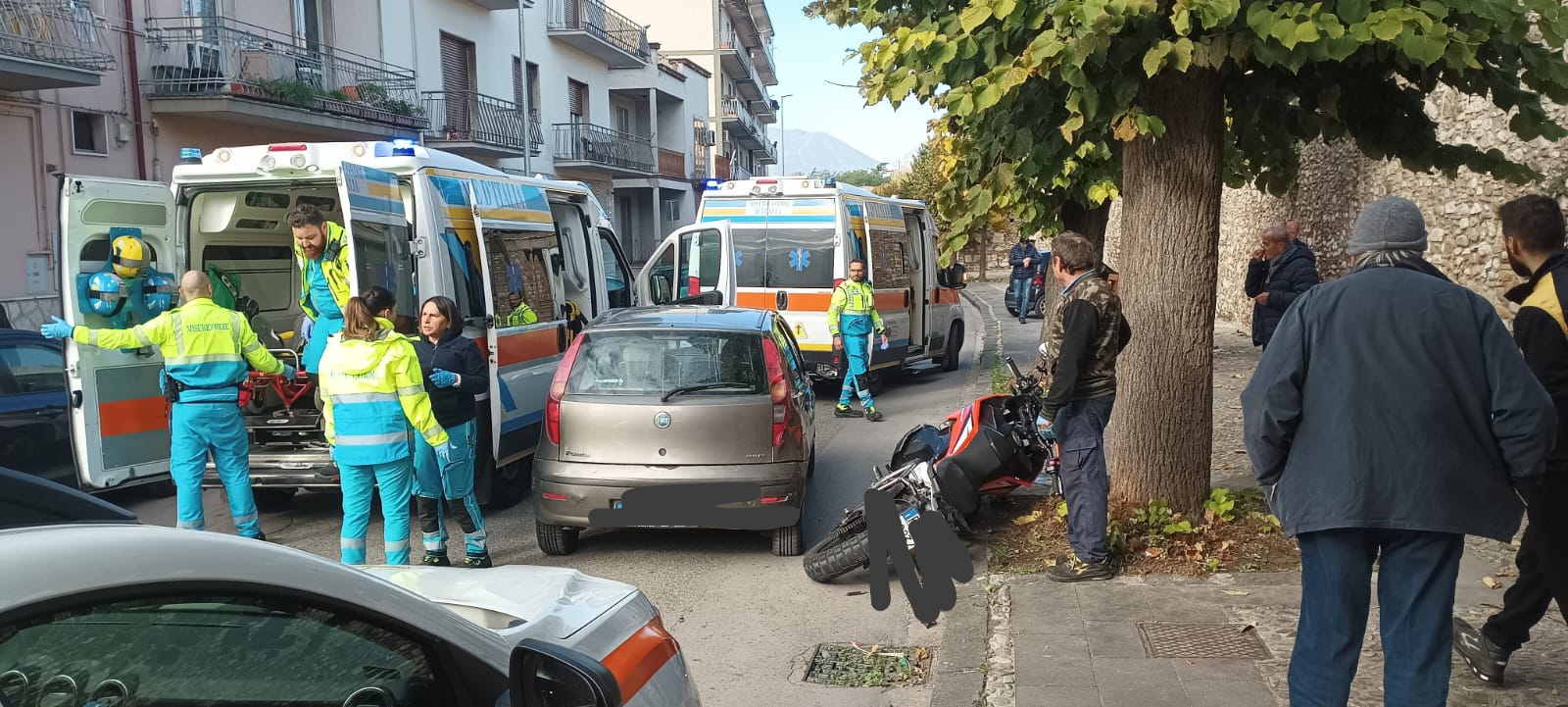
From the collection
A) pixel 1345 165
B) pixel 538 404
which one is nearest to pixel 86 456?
pixel 538 404

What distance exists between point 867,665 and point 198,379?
400 cm

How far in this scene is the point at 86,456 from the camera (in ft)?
21.9

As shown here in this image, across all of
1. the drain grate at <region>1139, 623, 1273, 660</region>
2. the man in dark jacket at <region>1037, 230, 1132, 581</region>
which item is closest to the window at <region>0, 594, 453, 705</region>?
the drain grate at <region>1139, 623, 1273, 660</region>

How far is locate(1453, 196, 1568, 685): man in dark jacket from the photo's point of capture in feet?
12.4

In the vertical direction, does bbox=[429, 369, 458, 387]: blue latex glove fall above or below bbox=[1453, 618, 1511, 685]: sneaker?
above

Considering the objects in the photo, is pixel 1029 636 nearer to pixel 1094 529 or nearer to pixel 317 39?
pixel 1094 529

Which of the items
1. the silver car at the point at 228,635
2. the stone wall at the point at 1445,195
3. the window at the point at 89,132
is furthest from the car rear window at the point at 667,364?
the window at the point at 89,132

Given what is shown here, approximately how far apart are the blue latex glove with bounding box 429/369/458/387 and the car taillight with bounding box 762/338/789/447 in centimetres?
175

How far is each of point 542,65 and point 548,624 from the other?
95.1 feet

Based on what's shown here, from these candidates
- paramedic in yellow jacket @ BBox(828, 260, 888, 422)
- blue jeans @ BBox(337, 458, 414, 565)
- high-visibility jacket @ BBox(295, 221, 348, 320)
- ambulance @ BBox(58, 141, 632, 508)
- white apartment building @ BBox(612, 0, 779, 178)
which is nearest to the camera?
blue jeans @ BBox(337, 458, 414, 565)

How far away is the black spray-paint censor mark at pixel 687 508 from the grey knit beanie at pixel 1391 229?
12.1 ft

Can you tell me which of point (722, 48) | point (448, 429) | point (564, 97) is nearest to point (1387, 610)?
point (448, 429)

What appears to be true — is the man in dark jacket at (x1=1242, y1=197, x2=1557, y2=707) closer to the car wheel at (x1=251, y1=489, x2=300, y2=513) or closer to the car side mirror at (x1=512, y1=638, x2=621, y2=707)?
the car side mirror at (x1=512, y1=638, x2=621, y2=707)

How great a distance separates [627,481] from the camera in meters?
6.36
